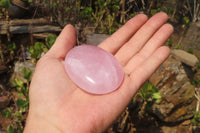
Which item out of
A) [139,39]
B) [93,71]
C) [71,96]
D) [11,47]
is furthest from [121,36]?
[11,47]

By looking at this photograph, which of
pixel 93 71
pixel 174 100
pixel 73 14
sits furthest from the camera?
pixel 73 14

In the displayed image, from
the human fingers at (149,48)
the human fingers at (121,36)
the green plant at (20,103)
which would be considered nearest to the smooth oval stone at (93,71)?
the human fingers at (149,48)

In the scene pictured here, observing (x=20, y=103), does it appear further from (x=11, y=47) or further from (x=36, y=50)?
(x=11, y=47)

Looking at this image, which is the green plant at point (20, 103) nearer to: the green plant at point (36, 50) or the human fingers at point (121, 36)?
the green plant at point (36, 50)

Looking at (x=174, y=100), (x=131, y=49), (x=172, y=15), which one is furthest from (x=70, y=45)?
(x=172, y=15)

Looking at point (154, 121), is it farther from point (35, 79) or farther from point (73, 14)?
point (73, 14)

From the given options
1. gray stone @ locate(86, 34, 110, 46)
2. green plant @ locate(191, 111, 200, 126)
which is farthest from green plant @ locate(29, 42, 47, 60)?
green plant @ locate(191, 111, 200, 126)
